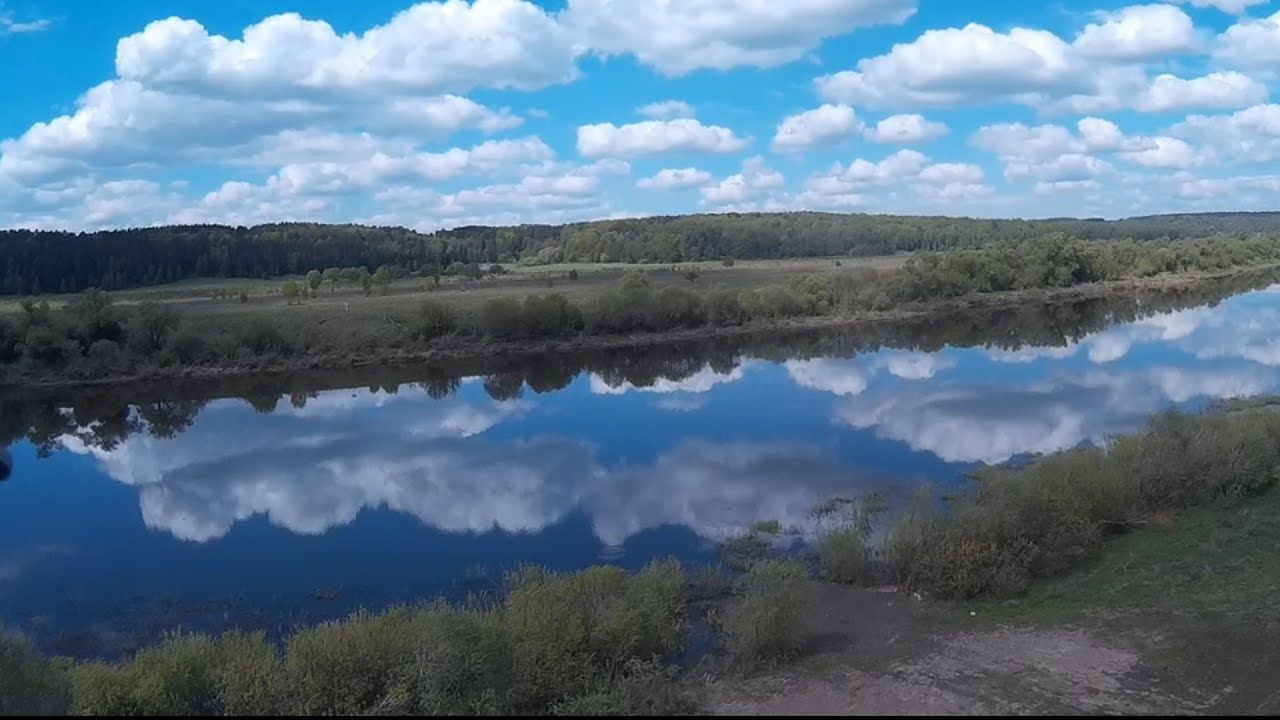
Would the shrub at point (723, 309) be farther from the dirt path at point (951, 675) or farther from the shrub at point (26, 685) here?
the shrub at point (26, 685)

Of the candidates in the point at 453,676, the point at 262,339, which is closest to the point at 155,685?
the point at 453,676

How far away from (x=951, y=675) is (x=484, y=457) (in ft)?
46.9

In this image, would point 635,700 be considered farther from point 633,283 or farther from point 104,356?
point 633,283

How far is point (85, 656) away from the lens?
436 inches

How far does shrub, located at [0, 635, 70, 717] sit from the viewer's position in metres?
7.12

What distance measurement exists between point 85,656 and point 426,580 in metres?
4.05

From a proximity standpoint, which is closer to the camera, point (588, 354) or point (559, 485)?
point (559, 485)

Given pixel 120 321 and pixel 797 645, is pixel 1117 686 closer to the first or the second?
pixel 797 645

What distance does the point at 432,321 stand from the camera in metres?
40.6

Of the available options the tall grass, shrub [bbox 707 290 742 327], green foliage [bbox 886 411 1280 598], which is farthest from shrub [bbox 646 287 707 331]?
the tall grass

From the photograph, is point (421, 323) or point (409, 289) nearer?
point (421, 323)

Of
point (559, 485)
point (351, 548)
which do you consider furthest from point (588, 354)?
point (351, 548)

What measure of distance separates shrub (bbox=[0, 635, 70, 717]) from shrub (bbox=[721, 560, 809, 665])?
18.7ft

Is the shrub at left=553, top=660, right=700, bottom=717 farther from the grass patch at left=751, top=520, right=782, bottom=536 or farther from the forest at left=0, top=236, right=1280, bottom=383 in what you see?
the forest at left=0, top=236, right=1280, bottom=383
